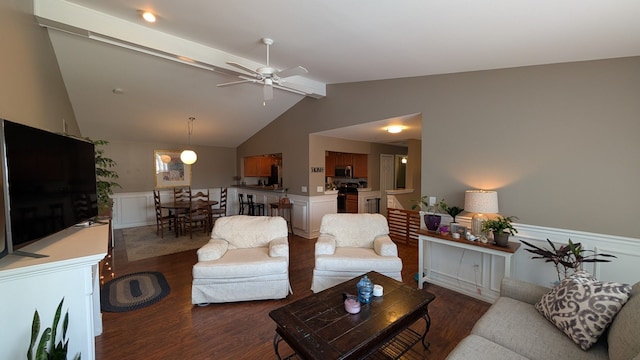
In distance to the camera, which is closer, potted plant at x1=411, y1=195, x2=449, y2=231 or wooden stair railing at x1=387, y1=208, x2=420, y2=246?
potted plant at x1=411, y1=195, x2=449, y2=231

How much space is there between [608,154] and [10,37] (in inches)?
191

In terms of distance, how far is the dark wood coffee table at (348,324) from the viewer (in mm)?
1508

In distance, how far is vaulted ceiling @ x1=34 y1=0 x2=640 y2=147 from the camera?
74.2 inches

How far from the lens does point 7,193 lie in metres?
1.31

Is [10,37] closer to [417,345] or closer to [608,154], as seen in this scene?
[417,345]

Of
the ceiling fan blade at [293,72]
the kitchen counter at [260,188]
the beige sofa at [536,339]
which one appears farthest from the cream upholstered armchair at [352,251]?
the kitchen counter at [260,188]

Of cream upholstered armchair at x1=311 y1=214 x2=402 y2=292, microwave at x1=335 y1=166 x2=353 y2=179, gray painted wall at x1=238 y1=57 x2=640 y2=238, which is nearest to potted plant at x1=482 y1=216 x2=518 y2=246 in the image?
gray painted wall at x1=238 y1=57 x2=640 y2=238

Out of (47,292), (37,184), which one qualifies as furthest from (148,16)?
(47,292)

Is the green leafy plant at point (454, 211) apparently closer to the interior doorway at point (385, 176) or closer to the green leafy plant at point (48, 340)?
the green leafy plant at point (48, 340)

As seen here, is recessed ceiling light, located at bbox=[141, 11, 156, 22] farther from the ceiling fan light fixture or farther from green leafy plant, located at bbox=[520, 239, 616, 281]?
green leafy plant, located at bbox=[520, 239, 616, 281]

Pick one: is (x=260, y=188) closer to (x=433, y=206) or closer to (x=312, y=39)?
(x=433, y=206)

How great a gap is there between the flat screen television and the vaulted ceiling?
60.4 inches

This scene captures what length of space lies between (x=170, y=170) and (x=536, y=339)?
26.3 ft

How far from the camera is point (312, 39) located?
2699 mm
